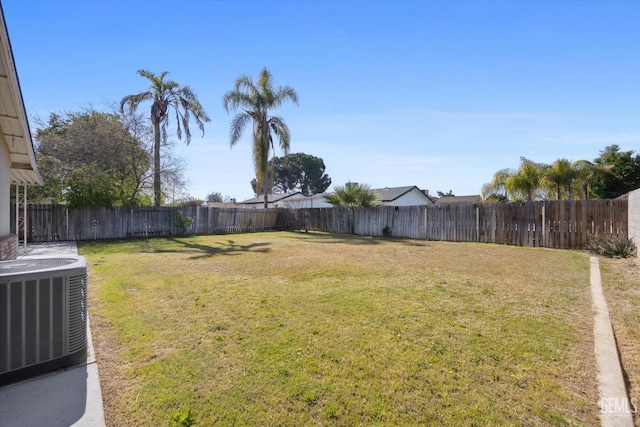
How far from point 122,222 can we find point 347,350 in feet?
55.3

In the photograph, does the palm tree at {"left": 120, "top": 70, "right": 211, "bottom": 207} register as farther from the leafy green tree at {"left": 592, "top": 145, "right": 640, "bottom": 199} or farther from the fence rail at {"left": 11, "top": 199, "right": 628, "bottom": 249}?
the leafy green tree at {"left": 592, "top": 145, "right": 640, "bottom": 199}

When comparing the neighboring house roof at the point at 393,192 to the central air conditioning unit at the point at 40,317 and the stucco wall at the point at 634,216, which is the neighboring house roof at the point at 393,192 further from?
the central air conditioning unit at the point at 40,317

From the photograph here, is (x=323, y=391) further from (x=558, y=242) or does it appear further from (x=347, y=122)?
(x=347, y=122)

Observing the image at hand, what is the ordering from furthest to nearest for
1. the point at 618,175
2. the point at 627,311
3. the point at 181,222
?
the point at 618,175 < the point at 181,222 < the point at 627,311

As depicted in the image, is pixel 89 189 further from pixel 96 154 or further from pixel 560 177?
pixel 560 177

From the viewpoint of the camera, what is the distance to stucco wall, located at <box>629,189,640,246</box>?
8.07 m

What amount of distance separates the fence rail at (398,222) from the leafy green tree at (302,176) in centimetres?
3399

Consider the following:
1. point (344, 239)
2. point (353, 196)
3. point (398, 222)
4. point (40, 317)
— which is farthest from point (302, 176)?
point (40, 317)

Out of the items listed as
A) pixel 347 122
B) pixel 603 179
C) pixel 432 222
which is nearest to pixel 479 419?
pixel 432 222

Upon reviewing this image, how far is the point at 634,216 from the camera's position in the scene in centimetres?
844

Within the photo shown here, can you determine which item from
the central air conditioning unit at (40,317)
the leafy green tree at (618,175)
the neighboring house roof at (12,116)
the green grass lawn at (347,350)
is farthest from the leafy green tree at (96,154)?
the leafy green tree at (618,175)

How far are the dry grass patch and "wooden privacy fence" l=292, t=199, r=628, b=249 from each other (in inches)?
111

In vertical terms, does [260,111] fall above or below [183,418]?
above

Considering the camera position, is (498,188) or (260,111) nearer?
(260,111)
